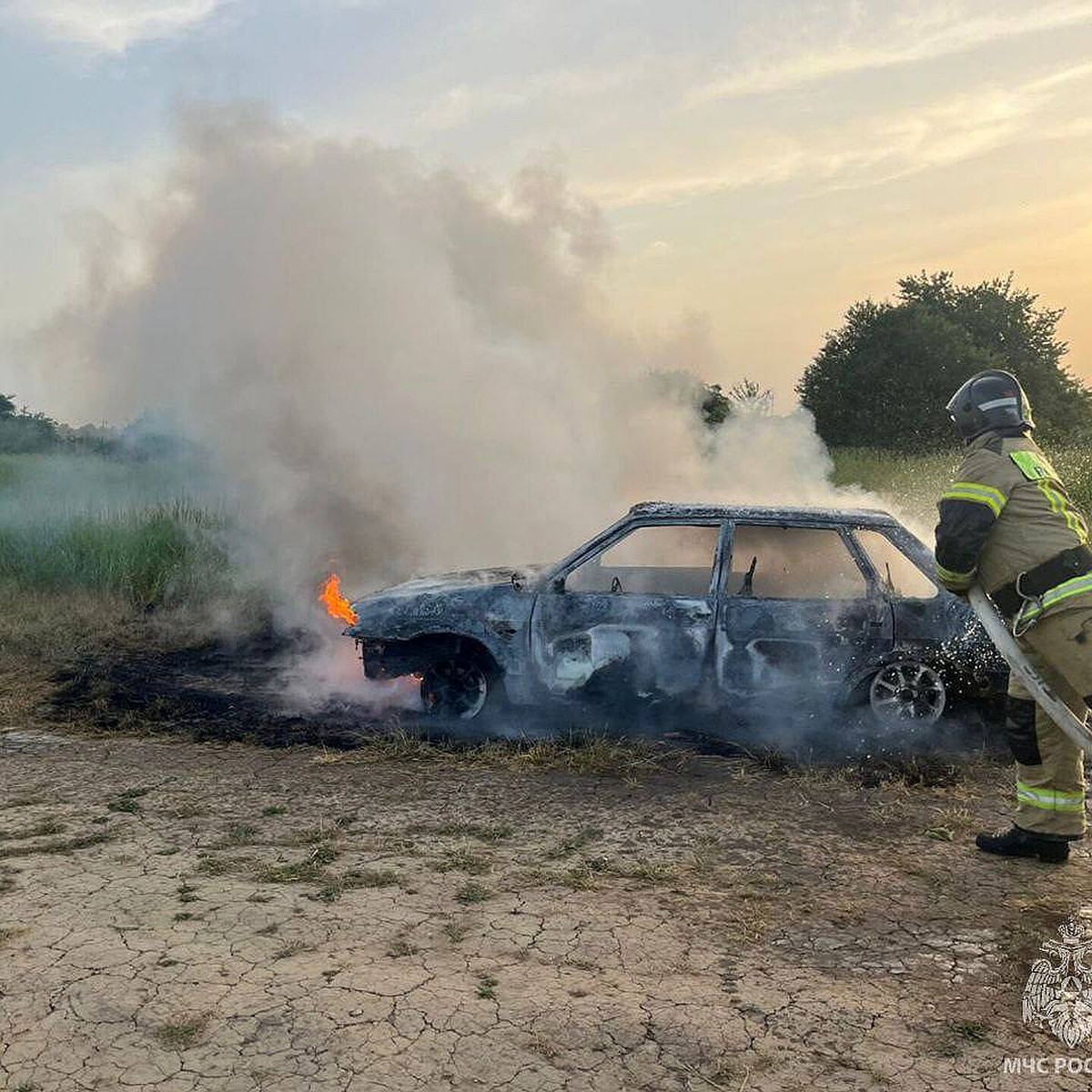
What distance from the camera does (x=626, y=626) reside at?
6090mm

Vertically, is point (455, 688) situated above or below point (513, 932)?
above

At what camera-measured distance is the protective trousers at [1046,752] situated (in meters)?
4.35

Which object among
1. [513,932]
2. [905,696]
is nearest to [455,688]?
[905,696]

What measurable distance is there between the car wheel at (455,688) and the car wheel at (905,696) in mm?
2427

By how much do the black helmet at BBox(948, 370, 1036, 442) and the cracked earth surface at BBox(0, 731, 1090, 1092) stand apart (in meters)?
1.96

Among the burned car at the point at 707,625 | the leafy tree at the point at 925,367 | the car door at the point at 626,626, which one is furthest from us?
the leafy tree at the point at 925,367

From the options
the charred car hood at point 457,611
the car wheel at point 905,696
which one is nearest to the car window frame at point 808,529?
the car wheel at point 905,696

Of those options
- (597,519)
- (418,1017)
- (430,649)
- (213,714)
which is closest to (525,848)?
(418,1017)

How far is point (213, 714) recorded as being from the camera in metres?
7.21

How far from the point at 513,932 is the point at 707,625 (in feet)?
8.92

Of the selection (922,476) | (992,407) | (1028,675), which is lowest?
(1028,675)

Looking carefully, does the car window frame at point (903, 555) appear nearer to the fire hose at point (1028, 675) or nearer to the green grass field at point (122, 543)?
the fire hose at point (1028, 675)

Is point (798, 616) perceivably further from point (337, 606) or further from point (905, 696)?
point (337, 606)

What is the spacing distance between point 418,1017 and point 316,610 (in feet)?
25.4
